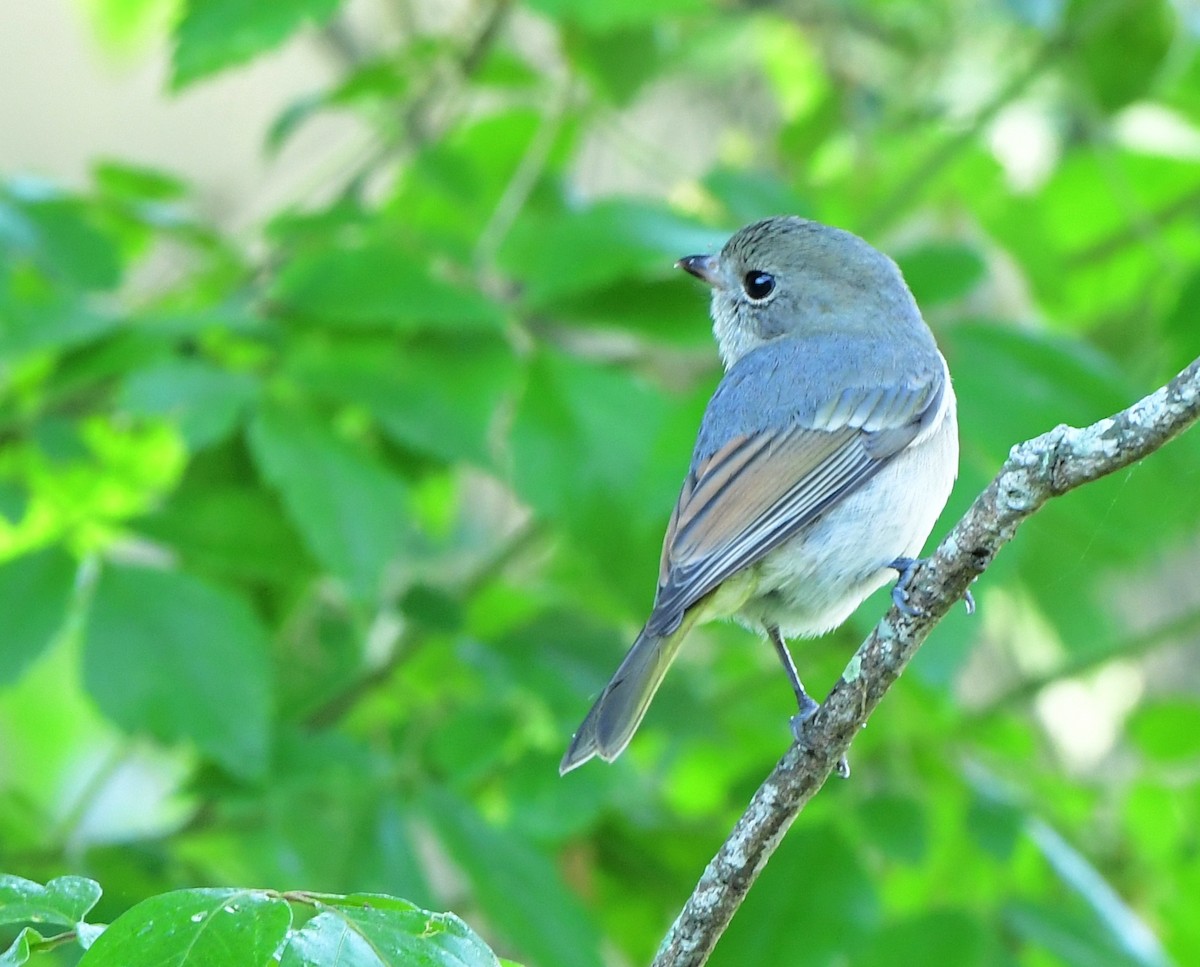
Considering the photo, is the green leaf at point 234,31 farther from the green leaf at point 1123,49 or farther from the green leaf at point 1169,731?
the green leaf at point 1169,731

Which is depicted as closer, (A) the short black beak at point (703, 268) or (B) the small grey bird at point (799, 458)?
(B) the small grey bird at point (799, 458)

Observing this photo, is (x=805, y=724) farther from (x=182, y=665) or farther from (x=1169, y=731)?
(x=1169, y=731)

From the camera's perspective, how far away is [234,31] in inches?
110

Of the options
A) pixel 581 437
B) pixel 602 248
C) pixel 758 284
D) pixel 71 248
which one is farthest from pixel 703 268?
pixel 71 248

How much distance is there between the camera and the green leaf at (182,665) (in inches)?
106

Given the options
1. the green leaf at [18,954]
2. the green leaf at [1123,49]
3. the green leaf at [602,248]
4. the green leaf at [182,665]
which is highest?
the green leaf at [1123,49]

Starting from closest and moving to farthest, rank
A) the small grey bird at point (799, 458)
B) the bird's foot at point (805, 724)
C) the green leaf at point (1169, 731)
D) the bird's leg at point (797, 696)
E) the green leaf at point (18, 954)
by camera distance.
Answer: the green leaf at point (18, 954) < the bird's foot at point (805, 724) < the bird's leg at point (797, 696) < the small grey bird at point (799, 458) < the green leaf at point (1169, 731)

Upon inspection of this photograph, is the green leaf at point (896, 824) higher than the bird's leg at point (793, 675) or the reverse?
higher

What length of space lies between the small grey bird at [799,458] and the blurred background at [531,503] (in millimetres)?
239

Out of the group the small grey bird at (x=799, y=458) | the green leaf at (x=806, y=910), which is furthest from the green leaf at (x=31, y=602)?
the green leaf at (x=806, y=910)

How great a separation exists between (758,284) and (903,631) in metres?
1.34

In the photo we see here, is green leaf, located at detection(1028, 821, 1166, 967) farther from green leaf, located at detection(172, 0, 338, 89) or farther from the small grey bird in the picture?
green leaf, located at detection(172, 0, 338, 89)

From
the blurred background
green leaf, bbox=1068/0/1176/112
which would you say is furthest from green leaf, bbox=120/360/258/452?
green leaf, bbox=1068/0/1176/112

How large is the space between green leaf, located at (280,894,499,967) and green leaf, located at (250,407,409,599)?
1464 mm
